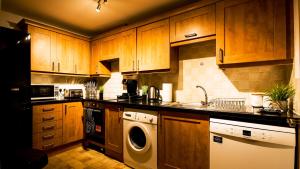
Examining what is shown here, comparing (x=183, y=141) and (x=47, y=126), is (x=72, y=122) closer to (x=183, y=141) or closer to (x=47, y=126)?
(x=47, y=126)

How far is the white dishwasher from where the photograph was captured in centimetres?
121

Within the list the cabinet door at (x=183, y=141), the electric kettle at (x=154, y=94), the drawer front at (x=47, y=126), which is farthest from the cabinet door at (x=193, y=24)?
the drawer front at (x=47, y=126)

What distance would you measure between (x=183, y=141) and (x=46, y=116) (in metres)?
2.22

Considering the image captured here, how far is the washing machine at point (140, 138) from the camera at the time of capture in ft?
6.46

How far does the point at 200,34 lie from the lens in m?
1.95

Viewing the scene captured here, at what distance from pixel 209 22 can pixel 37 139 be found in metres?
3.00

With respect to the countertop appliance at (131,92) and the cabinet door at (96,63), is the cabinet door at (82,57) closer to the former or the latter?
the cabinet door at (96,63)

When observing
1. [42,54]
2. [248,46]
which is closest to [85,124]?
[42,54]

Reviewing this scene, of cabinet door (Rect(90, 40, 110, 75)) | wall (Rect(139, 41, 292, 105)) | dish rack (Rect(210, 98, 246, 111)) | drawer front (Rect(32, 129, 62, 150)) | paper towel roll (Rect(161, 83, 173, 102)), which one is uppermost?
cabinet door (Rect(90, 40, 110, 75))

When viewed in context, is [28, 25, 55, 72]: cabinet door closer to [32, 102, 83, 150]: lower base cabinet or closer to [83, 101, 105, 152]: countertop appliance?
[32, 102, 83, 150]: lower base cabinet

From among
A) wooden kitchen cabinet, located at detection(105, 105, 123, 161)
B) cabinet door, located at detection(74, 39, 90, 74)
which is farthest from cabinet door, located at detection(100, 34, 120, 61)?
wooden kitchen cabinet, located at detection(105, 105, 123, 161)

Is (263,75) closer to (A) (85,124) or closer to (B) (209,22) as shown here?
(B) (209,22)

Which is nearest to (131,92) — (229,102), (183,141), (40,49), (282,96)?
(183,141)

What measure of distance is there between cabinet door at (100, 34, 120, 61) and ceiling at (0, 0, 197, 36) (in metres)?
0.32
